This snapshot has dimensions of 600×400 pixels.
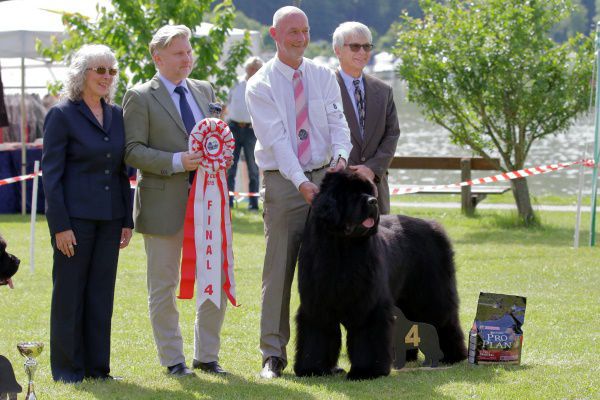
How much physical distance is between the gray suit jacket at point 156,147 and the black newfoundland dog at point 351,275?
0.81m

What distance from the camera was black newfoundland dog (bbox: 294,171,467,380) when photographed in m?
5.12

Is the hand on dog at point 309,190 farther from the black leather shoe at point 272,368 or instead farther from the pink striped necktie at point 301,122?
the black leather shoe at point 272,368

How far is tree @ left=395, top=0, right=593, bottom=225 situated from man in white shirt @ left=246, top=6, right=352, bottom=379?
24.3 ft

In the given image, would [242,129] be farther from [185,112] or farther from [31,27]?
[185,112]

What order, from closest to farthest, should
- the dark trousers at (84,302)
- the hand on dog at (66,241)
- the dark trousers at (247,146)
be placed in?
the hand on dog at (66,241) < the dark trousers at (84,302) < the dark trousers at (247,146)

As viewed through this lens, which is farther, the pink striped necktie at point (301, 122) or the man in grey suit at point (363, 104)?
the man in grey suit at point (363, 104)

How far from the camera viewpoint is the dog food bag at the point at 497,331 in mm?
5844

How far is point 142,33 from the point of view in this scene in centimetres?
1399

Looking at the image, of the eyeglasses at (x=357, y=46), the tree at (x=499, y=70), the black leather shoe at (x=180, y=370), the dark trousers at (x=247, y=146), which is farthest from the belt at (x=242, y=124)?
the black leather shoe at (x=180, y=370)

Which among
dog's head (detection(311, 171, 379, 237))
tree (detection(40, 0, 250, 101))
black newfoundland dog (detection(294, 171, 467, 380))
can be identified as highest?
tree (detection(40, 0, 250, 101))

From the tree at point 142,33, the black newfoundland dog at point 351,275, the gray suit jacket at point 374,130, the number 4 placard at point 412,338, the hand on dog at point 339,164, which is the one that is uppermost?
the tree at point 142,33

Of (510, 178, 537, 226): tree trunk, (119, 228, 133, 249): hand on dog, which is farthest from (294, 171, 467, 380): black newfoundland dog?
(510, 178, 537, 226): tree trunk

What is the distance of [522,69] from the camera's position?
42.1ft

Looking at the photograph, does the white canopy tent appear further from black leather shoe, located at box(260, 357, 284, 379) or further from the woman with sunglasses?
black leather shoe, located at box(260, 357, 284, 379)
